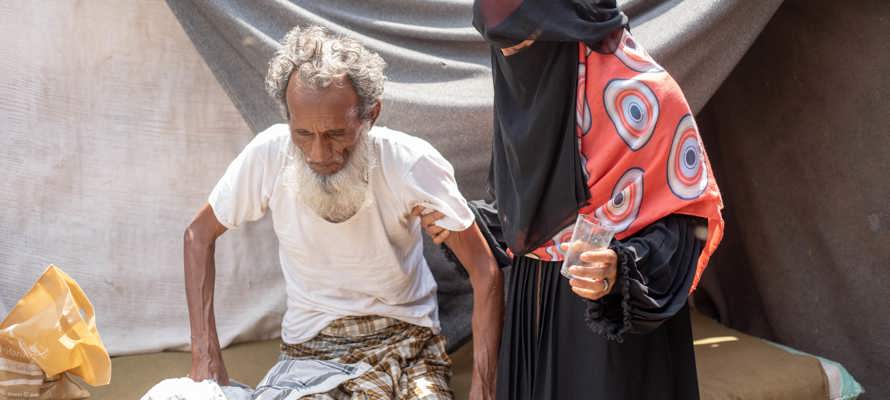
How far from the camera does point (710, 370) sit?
353 centimetres

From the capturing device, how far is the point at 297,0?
3488mm

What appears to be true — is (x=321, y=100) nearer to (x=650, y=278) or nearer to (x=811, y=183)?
(x=650, y=278)

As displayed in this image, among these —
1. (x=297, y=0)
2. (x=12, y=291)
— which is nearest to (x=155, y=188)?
(x=12, y=291)

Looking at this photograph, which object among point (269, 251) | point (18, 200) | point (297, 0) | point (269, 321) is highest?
point (297, 0)

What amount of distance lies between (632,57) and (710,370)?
5.37 ft

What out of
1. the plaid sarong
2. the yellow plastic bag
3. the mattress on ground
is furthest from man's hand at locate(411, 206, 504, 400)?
the yellow plastic bag

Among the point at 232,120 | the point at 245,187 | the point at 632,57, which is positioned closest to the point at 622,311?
the point at 632,57

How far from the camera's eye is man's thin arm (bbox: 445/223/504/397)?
9.32 feet

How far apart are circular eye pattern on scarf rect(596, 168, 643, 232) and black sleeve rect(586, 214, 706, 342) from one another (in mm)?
45

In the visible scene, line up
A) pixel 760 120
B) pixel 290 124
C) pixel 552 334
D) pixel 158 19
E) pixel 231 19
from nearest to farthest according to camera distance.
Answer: pixel 552 334, pixel 290 124, pixel 231 19, pixel 158 19, pixel 760 120

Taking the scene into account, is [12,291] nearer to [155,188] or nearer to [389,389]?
[155,188]

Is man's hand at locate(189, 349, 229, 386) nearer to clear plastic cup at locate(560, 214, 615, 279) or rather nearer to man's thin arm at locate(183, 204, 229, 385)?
man's thin arm at locate(183, 204, 229, 385)

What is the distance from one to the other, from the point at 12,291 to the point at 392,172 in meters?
1.55

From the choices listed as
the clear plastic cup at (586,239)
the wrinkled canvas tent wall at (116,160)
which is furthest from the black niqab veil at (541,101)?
the wrinkled canvas tent wall at (116,160)
